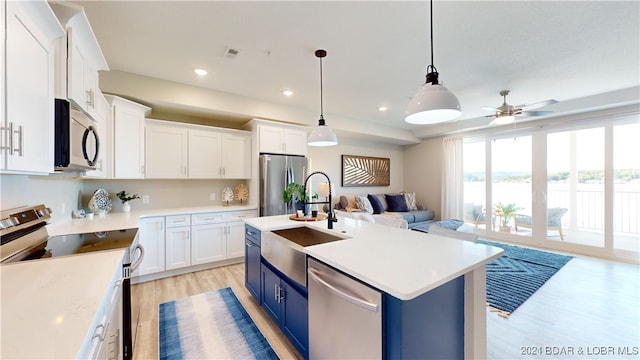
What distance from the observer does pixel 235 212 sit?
3.67 metres

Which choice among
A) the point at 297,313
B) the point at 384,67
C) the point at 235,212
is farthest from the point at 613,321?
the point at 235,212

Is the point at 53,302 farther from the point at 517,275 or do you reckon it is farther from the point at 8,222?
the point at 517,275

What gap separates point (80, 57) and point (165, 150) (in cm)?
182

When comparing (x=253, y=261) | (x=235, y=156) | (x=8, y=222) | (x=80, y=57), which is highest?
(x=80, y=57)

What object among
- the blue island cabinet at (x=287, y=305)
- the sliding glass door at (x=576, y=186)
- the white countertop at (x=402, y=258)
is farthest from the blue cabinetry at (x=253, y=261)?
the sliding glass door at (x=576, y=186)

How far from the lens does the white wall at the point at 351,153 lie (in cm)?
536

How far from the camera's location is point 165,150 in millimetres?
3365

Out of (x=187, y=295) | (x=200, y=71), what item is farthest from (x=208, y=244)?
(x=200, y=71)

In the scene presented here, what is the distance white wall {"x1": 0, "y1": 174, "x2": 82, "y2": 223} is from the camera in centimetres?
155

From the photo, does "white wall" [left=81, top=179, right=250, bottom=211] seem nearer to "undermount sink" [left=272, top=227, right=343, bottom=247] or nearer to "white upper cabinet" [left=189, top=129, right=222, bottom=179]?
"white upper cabinet" [left=189, top=129, right=222, bottom=179]

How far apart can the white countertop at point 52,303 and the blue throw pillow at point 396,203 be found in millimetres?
5337

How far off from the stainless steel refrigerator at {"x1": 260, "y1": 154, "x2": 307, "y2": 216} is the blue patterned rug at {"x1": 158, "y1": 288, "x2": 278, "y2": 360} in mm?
1489

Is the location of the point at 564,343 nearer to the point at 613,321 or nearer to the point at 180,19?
the point at 613,321

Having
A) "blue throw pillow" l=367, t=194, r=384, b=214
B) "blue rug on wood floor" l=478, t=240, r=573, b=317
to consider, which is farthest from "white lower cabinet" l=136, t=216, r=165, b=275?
"blue throw pillow" l=367, t=194, r=384, b=214
